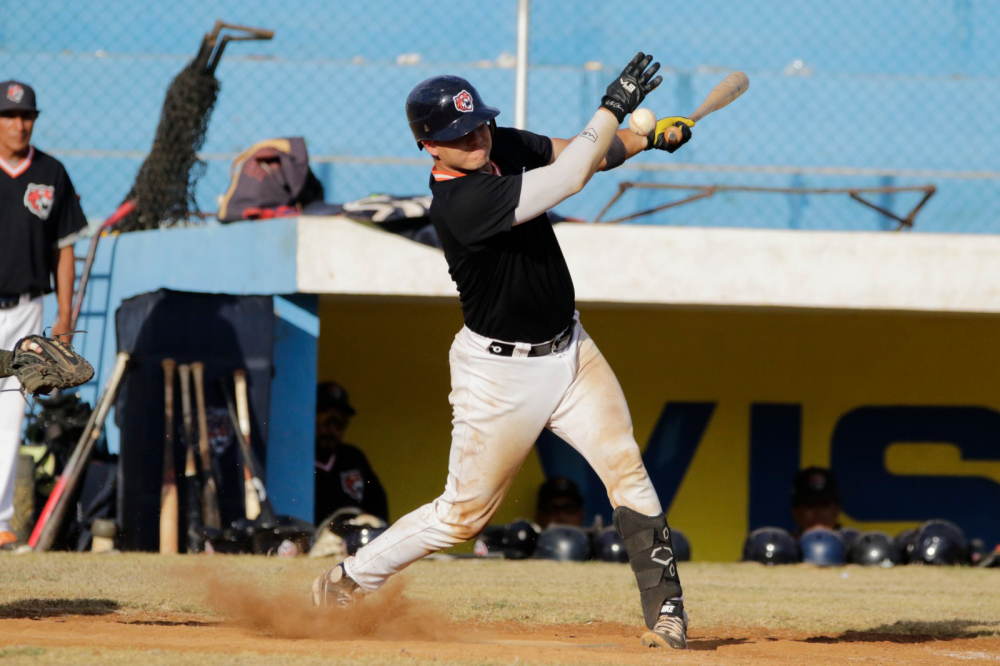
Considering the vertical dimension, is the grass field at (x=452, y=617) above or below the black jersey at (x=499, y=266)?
below

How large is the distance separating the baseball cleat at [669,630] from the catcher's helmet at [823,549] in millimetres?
4993

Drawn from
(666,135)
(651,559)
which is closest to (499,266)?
(666,135)

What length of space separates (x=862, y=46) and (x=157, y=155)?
301 inches

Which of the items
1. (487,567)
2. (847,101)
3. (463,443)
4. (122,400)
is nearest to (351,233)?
(122,400)

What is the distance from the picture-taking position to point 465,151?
448 cm

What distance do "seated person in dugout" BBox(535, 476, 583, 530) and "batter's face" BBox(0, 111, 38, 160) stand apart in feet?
17.1

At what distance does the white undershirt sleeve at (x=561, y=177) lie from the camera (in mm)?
4230

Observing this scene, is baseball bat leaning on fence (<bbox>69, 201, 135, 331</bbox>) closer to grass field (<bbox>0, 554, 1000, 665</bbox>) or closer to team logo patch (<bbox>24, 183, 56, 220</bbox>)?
team logo patch (<bbox>24, 183, 56, 220</bbox>)

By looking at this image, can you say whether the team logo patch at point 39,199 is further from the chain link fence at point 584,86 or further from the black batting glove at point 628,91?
the chain link fence at point 584,86

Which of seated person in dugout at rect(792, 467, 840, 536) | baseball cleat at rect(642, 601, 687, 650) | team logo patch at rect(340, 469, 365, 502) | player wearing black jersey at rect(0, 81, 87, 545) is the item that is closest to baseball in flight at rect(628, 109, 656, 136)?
baseball cleat at rect(642, 601, 687, 650)

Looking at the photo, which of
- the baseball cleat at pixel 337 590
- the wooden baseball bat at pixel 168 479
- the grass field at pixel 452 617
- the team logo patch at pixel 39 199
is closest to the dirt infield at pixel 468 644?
the grass field at pixel 452 617

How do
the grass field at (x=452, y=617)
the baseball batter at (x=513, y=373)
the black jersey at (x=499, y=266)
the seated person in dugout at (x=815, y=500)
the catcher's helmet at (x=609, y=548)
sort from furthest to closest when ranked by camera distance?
1. the seated person in dugout at (x=815, y=500)
2. the catcher's helmet at (x=609, y=548)
3. the baseball batter at (x=513, y=373)
4. the black jersey at (x=499, y=266)
5. the grass field at (x=452, y=617)

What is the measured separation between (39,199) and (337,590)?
3592mm

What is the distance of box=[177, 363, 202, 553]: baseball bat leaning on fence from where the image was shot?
837 centimetres
